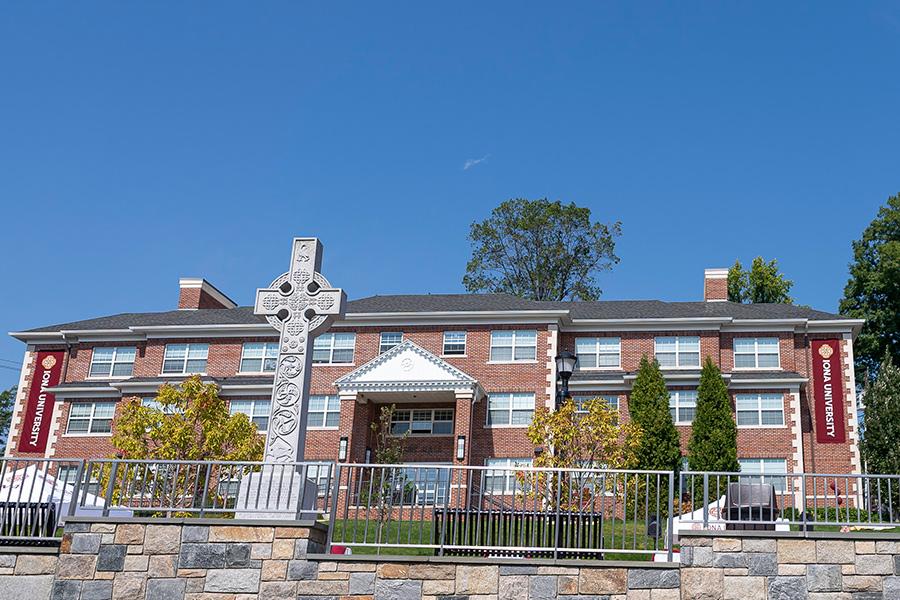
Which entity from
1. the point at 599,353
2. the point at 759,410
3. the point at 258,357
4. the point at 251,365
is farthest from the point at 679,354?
Result: the point at 251,365

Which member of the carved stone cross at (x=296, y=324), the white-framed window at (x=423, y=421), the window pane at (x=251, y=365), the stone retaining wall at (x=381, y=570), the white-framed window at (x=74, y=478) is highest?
the window pane at (x=251, y=365)

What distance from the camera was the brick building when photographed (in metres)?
33.7

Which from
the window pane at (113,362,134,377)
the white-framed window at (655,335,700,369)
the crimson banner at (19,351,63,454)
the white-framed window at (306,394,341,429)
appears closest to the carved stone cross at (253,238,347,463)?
the white-framed window at (306,394,341,429)

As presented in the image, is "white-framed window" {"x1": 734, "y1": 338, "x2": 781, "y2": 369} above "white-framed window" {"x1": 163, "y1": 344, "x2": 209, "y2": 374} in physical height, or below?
above

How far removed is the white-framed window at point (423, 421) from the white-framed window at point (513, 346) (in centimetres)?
277

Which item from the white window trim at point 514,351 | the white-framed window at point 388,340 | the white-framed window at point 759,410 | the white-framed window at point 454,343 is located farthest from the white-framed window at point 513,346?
the white-framed window at point 759,410

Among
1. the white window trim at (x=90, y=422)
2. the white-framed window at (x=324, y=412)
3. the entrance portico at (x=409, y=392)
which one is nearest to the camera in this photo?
the entrance portico at (x=409, y=392)

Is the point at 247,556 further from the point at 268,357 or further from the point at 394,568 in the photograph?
the point at 268,357

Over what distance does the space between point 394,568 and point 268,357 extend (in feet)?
86.1

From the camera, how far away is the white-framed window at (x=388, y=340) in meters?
36.1

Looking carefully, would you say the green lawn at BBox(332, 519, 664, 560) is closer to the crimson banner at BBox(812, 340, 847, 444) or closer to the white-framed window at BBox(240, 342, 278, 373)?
the crimson banner at BBox(812, 340, 847, 444)

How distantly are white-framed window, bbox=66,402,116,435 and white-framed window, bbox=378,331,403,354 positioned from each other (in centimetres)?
1091

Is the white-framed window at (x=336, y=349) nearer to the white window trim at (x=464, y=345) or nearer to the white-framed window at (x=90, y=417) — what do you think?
the white window trim at (x=464, y=345)

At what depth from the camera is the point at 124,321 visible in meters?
39.3
